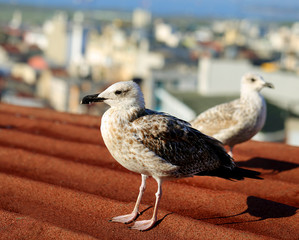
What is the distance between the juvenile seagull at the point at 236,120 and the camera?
491 centimetres

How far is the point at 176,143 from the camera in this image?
3.36 m

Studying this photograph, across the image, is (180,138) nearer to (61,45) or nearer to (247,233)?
(247,233)

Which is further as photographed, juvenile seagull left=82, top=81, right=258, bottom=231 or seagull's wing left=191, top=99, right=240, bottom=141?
seagull's wing left=191, top=99, right=240, bottom=141

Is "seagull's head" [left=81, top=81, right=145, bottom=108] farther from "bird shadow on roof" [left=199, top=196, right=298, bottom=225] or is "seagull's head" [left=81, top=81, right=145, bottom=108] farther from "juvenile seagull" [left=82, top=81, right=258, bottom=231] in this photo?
"bird shadow on roof" [left=199, top=196, right=298, bottom=225]

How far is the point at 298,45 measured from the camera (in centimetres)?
8438

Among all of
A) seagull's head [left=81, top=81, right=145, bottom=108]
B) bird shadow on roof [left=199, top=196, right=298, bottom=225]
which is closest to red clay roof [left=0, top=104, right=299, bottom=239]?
bird shadow on roof [left=199, top=196, right=298, bottom=225]

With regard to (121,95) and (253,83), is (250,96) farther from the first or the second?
(121,95)

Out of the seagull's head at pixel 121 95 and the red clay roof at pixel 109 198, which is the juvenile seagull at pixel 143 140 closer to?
the seagull's head at pixel 121 95

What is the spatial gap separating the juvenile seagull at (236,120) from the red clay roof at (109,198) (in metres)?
0.34

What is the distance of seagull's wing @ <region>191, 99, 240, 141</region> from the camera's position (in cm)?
496

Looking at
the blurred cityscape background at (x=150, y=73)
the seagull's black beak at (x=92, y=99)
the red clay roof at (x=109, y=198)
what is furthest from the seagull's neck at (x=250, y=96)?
the blurred cityscape background at (x=150, y=73)

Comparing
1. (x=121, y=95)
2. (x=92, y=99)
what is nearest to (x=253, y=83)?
(x=121, y=95)

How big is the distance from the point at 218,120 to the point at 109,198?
1.90 meters

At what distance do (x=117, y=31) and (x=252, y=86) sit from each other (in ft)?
208
